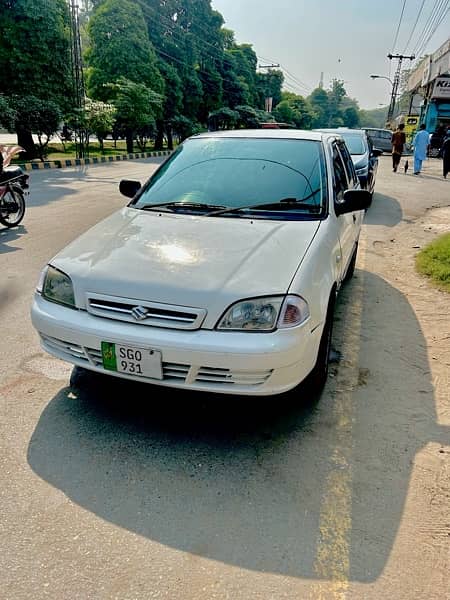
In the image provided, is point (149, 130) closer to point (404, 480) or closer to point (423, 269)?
point (423, 269)

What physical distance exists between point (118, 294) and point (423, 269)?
480cm

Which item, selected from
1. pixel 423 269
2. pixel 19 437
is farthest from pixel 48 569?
pixel 423 269

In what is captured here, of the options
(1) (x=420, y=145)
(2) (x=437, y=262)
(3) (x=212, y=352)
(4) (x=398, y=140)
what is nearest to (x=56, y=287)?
(3) (x=212, y=352)

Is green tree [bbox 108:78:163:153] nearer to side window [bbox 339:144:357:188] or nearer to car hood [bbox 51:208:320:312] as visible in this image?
side window [bbox 339:144:357:188]

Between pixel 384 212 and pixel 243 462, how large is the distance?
9082mm

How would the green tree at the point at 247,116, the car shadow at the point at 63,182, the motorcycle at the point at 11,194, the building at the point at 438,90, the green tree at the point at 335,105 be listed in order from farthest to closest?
the green tree at the point at 335,105 → the green tree at the point at 247,116 → the building at the point at 438,90 → the car shadow at the point at 63,182 → the motorcycle at the point at 11,194

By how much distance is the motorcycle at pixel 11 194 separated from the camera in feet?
24.9

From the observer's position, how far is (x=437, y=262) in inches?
245

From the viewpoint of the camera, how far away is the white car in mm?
2400

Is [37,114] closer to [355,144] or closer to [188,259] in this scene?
[355,144]

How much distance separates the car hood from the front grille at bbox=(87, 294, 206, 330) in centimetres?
3

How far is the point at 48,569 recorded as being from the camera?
6.17 ft

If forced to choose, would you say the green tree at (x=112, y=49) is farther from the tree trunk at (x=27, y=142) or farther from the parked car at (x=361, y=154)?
the parked car at (x=361, y=154)

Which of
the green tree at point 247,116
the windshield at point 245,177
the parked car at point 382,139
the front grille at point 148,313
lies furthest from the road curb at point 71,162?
the green tree at point 247,116
